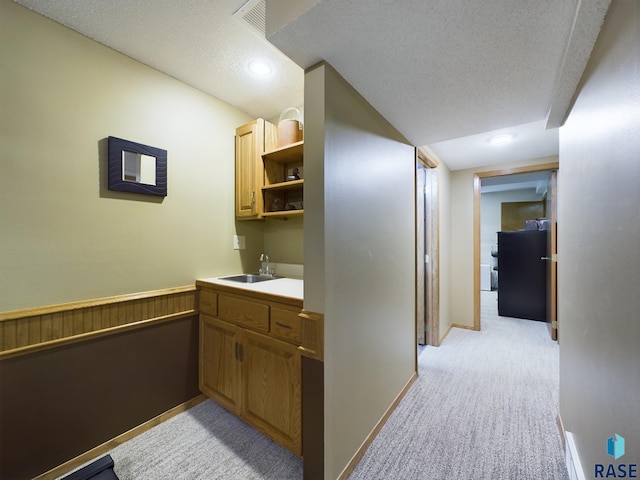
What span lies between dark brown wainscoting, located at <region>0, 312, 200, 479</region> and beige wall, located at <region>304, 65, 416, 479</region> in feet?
4.26

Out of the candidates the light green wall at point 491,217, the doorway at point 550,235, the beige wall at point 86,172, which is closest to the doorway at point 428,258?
the doorway at point 550,235

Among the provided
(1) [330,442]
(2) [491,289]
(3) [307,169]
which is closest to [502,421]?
(1) [330,442]

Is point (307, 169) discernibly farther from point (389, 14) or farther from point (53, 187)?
point (53, 187)

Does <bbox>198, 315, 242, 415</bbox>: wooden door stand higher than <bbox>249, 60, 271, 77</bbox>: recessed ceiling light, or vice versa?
<bbox>249, 60, 271, 77</bbox>: recessed ceiling light

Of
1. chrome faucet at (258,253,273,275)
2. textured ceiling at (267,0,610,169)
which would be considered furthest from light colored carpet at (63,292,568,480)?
textured ceiling at (267,0,610,169)

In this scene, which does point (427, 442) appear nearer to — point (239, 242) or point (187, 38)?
point (239, 242)

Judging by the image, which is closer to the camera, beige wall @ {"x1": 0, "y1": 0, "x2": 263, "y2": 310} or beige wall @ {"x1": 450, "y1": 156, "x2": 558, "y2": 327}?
beige wall @ {"x1": 0, "y1": 0, "x2": 263, "y2": 310}

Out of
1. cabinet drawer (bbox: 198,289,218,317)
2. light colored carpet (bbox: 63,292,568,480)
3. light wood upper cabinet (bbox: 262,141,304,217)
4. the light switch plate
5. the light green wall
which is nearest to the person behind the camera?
light colored carpet (bbox: 63,292,568,480)

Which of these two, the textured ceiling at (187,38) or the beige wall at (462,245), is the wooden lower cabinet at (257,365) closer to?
the textured ceiling at (187,38)

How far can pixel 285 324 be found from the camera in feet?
4.66

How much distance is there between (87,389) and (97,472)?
44cm

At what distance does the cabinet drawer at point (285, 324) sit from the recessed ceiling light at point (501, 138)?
8.80 feet

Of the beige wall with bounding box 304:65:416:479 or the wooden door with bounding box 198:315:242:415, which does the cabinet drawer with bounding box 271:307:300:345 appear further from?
the wooden door with bounding box 198:315:242:415

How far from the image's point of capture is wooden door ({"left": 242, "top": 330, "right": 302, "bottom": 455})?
1.37 metres
